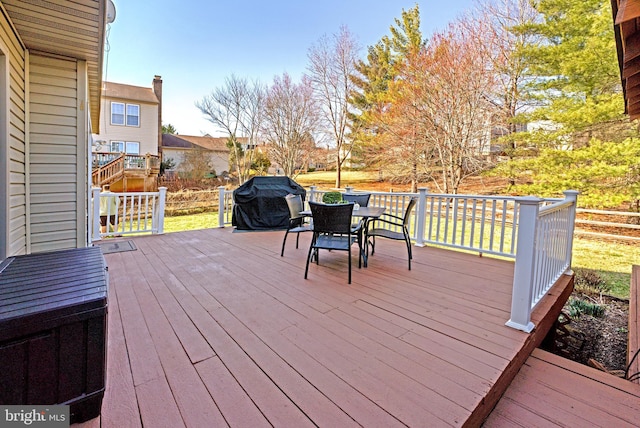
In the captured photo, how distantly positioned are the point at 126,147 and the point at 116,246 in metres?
14.2

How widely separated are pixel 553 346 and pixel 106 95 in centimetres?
1992

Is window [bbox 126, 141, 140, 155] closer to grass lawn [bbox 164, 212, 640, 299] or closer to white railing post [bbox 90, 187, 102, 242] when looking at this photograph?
grass lawn [bbox 164, 212, 640, 299]

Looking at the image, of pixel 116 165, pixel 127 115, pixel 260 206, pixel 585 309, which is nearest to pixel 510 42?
pixel 585 309

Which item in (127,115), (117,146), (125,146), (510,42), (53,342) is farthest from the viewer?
(127,115)

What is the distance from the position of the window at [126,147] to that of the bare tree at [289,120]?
289 inches

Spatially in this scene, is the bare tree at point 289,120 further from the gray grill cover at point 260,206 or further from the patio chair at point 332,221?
the patio chair at point 332,221

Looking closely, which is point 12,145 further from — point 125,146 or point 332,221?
point 125,146

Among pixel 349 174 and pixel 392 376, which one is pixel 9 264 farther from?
pixel 349 174

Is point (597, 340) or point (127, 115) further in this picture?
point (127, 115)

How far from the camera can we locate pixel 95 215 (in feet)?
16.0

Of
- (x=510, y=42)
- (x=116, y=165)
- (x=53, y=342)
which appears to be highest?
(x=510, y=42)

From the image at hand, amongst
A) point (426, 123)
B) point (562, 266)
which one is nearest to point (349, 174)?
point (426, 123)

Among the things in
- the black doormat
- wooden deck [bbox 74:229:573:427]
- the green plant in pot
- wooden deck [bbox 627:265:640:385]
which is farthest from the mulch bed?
the black doormat

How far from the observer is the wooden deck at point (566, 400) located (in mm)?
1512
